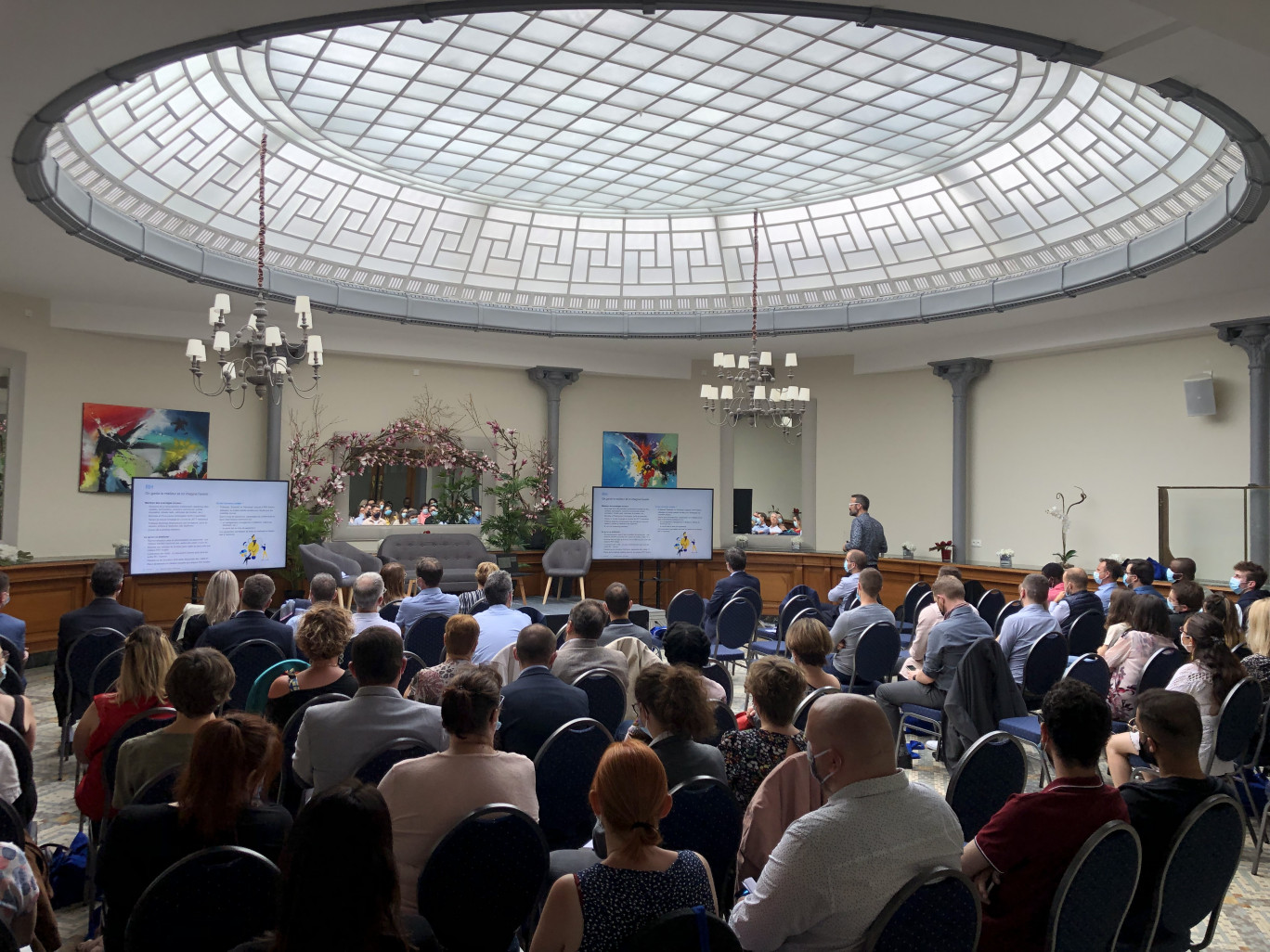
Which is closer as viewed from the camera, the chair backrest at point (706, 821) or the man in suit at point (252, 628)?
the chair backrest at point (706, 821)

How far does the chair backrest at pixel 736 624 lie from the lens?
23.4 feet

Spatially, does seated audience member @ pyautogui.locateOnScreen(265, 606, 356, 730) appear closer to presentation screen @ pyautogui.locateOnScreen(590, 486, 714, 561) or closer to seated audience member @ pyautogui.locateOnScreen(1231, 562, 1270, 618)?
seated audience member @ pyautogui.locateOnScreen(1231, 562, 1270, 618)

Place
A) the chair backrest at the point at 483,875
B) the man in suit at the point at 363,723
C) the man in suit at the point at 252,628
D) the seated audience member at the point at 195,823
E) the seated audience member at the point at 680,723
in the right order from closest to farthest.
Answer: the seated audience member at the point at 195,823
the chair backrest at the point at 483,875
the seated audience member at the point at 680,723
the man in suit at the point at 363,723
the man in suit at the point at 252,628

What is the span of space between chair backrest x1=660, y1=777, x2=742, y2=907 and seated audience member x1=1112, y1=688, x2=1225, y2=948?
3.73 feet

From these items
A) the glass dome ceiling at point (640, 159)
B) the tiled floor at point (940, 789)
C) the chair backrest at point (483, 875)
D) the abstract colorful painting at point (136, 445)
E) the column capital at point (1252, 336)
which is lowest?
the tiled floor at point (940, 789)

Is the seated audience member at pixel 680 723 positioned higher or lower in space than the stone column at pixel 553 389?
lower

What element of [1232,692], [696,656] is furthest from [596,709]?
[1232,692]

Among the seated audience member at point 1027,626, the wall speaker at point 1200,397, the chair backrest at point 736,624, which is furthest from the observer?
the wall speaker at point 1200,397

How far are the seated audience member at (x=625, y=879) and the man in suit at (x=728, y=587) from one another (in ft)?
18.1

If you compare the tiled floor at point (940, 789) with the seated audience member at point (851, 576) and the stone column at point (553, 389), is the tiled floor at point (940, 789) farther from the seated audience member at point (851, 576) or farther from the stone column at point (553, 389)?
the stone column at point (553, 389)

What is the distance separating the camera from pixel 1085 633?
20.2ft

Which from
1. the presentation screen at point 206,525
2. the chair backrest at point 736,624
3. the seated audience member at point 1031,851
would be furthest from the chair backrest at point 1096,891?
the presentation screen at point 206,525

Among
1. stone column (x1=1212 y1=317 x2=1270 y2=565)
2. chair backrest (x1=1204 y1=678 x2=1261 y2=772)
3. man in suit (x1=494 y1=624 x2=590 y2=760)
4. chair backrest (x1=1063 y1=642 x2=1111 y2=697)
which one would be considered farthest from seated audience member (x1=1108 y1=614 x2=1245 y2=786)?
stone column (x1=1212 y1=317 x2=1270 y2=565)

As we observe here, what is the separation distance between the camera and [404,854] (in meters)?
2.35
